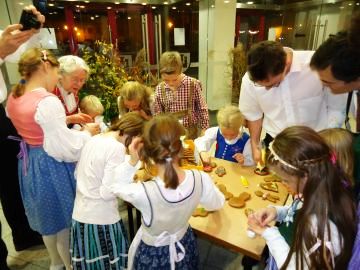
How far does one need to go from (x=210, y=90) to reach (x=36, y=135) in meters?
4.51

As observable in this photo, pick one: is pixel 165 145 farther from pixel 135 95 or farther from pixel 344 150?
pixel 135 95

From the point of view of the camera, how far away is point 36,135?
1.45 metres

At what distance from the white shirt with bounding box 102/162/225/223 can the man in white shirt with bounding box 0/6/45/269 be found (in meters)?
0.90

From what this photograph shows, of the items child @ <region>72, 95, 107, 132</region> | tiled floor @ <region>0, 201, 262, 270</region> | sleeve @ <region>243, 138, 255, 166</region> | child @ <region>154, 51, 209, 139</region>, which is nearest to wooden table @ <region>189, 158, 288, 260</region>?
sleeve @ <region>243, 138, 255, 166</region>

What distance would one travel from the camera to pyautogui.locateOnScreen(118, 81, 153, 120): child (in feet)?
7.08

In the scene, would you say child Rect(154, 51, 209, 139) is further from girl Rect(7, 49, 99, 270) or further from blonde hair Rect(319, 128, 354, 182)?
blonde hair Rect(319, 128, 354, 182)

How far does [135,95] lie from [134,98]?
0.09ft

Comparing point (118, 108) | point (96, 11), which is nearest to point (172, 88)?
point (118, 108)

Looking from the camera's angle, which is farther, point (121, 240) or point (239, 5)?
point (239, 5)

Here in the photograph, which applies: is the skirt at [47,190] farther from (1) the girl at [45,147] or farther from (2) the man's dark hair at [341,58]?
(2) the man's dark hair at [341,58]

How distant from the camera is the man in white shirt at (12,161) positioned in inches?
55.1

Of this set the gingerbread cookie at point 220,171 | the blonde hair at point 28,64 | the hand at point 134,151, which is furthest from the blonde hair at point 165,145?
the blonde hair at point 28,64

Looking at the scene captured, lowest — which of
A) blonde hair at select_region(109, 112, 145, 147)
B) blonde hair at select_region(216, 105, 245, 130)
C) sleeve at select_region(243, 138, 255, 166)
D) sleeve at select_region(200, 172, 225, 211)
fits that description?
sleeve at select_region(243, 138, 255, 166)

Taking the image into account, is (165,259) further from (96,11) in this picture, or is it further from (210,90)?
(96,11)
